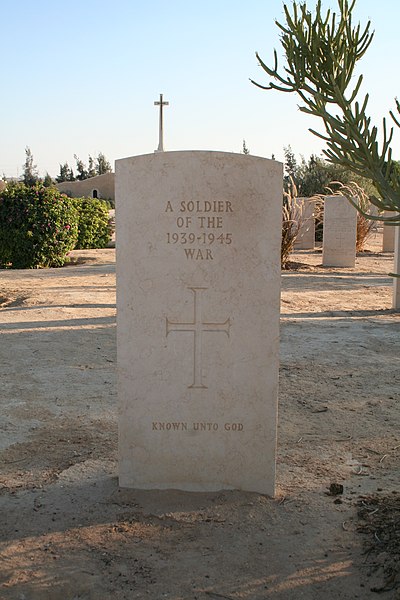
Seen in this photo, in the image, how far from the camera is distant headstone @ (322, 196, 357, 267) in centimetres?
1511

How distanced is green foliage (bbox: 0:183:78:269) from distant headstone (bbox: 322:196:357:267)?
601cm

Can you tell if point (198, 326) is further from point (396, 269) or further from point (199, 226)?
point (396, 269)

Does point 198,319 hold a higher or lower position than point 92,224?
lower

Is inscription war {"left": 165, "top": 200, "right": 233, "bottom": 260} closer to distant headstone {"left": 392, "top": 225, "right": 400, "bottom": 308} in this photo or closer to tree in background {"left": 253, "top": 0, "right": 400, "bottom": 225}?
tree in background {"left": 253, "top": 0, "right": 400, "bottom": 225}

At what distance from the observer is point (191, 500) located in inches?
134

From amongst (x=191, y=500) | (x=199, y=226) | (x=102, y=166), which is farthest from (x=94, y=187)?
(x=191, y=500)

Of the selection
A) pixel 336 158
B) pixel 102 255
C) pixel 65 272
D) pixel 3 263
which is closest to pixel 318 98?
pixel 336 158

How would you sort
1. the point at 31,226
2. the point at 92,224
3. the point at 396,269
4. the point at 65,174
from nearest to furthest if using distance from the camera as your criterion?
the point at 396,269 < the point at 31,226 < the point at 92,224 < the point at 65,174

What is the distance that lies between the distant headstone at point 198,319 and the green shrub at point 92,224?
603 inches

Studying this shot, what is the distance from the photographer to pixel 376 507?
10.9 feet

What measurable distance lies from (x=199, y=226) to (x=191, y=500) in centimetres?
143

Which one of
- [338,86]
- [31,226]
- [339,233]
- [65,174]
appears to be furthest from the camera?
[65,174]

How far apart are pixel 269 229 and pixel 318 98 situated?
0.73 m

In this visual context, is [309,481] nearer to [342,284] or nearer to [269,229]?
[269,229]
